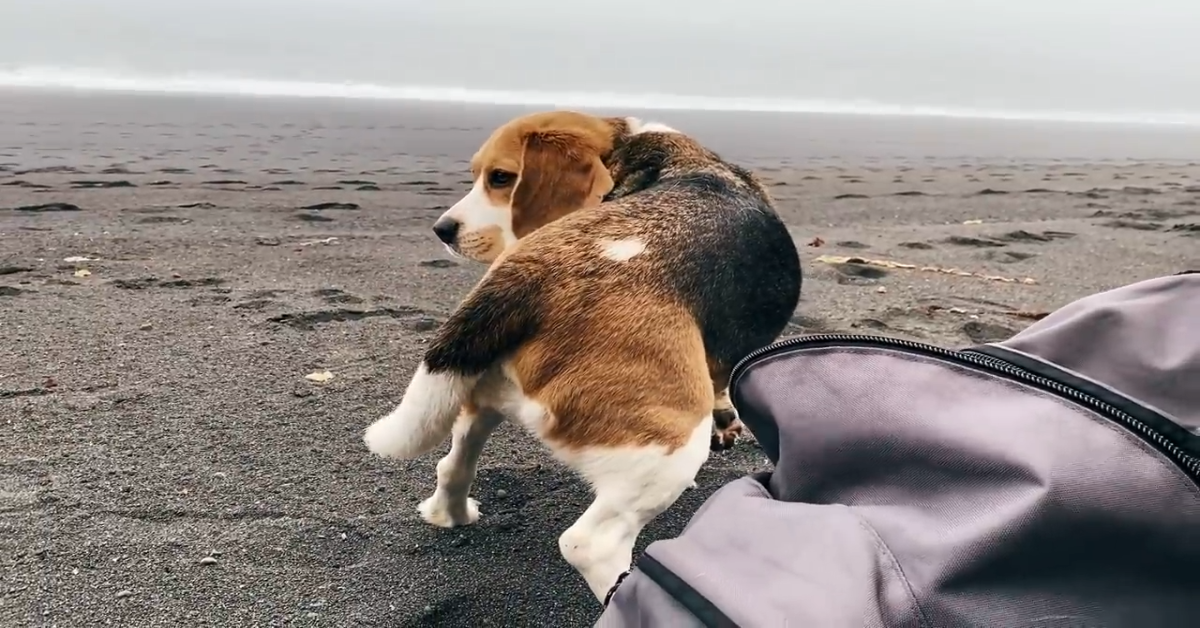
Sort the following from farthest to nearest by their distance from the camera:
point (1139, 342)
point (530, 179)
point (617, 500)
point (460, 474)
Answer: point (530, 179)
point (460, 474)
point (617, 500)
point (1139, 342)

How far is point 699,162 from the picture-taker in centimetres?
305

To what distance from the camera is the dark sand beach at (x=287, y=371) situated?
2138 millimetres

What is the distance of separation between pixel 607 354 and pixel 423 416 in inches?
17.9

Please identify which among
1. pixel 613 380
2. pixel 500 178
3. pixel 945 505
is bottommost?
pixel 613 380

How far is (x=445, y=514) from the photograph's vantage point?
2.48m

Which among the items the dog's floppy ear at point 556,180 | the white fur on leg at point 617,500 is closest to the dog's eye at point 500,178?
the dog's floppy ear at point 556,180

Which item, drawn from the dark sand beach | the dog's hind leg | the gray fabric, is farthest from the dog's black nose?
the gray fabric

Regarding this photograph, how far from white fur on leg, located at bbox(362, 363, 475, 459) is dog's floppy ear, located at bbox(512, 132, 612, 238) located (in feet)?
3.44

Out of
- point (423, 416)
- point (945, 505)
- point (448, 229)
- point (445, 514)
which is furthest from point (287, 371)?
point (945, 505)

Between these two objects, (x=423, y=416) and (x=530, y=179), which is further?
(x=530, y=179)

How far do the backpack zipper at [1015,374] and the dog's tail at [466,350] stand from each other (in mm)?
758

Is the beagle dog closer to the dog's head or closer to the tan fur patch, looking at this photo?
the tan fur patch

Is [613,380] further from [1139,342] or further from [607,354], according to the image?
[1139,342]

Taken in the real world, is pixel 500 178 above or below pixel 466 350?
above
